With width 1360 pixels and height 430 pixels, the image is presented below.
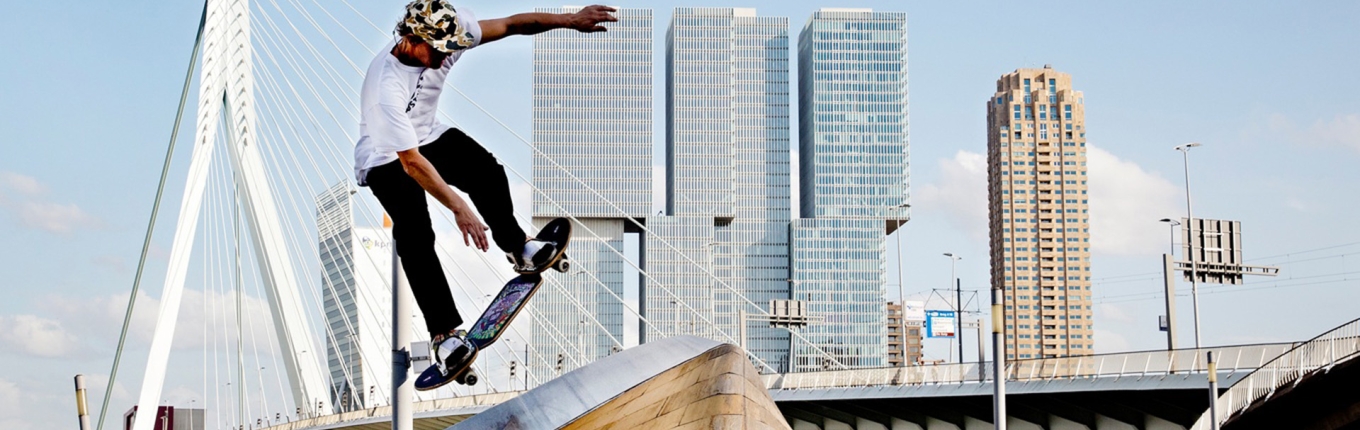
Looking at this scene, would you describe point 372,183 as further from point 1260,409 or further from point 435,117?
point 1260,409

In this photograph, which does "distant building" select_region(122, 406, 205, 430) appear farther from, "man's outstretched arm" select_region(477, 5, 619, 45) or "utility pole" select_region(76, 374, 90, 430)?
"man's outstretched arm" select_region(477, 5, 619, 45)

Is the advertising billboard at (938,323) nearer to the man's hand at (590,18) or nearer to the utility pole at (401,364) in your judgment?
the man's hand at (590,18)

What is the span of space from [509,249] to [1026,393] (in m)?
31.0

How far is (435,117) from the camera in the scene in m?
21.1

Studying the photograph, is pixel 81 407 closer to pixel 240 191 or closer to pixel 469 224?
pixel 469 224

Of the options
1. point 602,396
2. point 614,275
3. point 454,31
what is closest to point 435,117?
point 454,31

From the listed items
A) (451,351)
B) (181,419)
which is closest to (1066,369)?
(451,351)

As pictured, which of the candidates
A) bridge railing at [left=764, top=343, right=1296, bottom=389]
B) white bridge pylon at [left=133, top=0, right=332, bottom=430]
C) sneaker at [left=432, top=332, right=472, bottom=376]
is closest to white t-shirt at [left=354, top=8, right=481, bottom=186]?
sneaker at [left=432, top=332, right=472, bottom=376]

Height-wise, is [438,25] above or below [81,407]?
above

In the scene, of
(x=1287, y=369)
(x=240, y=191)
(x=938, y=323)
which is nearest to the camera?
(x=1287, y=369)

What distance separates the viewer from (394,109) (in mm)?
20688

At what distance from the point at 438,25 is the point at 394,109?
129cm

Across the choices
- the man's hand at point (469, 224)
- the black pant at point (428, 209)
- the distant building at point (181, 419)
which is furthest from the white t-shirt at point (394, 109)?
the distant building at point (181, 419)

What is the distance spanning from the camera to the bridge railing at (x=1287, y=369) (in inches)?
1142
